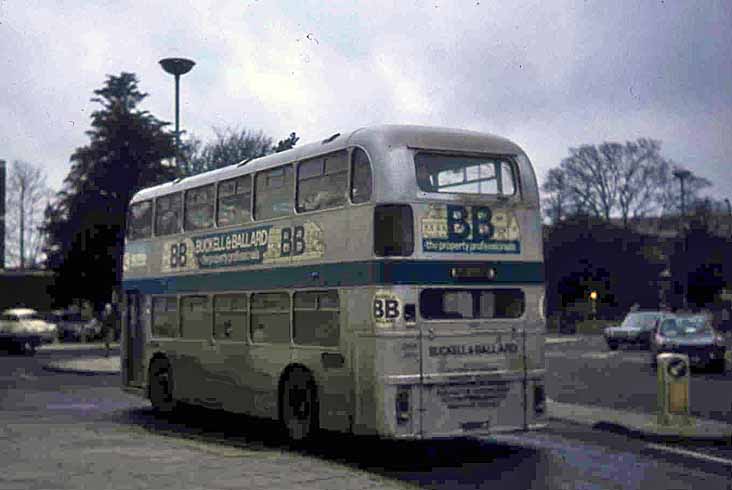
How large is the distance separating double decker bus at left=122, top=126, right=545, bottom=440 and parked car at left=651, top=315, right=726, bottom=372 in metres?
16.3

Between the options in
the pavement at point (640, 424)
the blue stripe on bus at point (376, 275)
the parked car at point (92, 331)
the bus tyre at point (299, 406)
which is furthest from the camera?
the parked car at point (92, 331)

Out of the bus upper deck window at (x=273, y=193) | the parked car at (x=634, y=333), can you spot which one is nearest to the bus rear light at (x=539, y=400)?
the bus upper deck window at (x=273, y=193)

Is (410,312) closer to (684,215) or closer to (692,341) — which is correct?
(692,341)

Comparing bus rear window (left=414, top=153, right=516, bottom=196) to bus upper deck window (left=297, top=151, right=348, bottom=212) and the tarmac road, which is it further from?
the tarmac road

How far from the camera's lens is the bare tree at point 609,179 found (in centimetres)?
7512

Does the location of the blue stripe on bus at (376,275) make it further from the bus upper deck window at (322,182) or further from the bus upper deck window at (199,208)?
the bus upper deck window at (199,208)

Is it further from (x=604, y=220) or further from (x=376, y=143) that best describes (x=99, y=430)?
(x=604, y=220)

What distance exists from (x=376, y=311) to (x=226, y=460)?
2.50 m

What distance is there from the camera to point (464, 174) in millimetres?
13859

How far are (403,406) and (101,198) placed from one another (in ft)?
177

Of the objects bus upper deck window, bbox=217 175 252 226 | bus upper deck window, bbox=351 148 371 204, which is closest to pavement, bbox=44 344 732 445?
bus upper deck window, bbox=351 148 371 204

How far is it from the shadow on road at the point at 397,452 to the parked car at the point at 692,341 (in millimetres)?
14715

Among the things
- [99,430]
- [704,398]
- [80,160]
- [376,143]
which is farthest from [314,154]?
[80,160]

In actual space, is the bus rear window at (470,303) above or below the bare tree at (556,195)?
below
